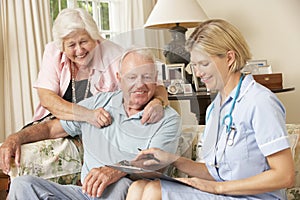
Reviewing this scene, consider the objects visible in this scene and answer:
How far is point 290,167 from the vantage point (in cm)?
135

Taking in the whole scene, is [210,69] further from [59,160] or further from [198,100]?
[59,160]

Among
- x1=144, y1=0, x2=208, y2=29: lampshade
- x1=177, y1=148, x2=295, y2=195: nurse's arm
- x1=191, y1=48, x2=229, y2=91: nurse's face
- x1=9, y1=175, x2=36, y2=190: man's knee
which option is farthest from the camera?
x1=144, y1=0, x2=208, y2=29: lampshade

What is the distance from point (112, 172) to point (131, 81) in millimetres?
302

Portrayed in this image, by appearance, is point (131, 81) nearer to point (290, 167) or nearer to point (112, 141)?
point (112, 141)

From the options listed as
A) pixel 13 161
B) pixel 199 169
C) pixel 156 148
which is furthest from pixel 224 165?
pixel 13 161

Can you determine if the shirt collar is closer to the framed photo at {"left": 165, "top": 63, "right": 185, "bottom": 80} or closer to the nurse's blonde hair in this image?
the framed photo at {"left": 165, "top": 63, "right": 185, "bottom": 80}

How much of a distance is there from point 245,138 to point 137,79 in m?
0.38

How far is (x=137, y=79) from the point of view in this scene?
5.20 ft

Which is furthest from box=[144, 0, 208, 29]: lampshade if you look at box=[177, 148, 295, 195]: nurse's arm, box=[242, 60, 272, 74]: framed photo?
box=[177, 148, 295, 195]: nurse's arm

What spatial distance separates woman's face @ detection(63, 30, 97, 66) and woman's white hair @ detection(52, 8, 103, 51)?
0.06 feet

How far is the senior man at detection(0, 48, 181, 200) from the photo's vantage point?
62.2 inches

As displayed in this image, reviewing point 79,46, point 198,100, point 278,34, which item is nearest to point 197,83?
point 198,100

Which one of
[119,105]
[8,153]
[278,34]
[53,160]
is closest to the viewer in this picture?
[119,105]

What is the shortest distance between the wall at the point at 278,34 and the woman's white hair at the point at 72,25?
67.9 inches
